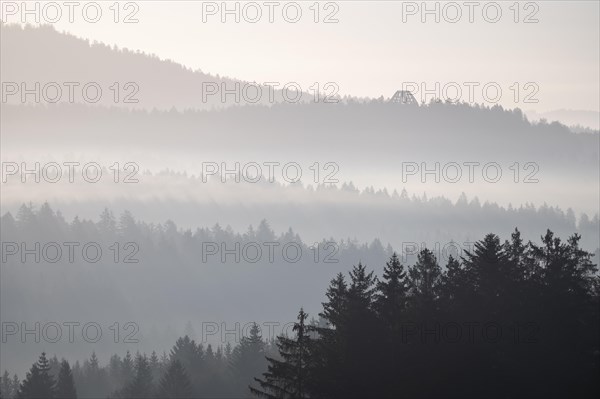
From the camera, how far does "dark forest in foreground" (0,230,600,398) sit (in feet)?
164

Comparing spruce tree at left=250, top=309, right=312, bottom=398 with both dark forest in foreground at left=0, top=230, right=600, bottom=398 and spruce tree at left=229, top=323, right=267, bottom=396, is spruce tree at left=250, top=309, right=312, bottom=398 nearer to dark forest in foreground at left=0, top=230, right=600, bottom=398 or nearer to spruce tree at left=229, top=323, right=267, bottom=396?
dark forest in foreground at left=0, top=230, right=600, bottom=398

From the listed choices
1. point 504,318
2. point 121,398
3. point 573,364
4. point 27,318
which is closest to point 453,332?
point 504,318

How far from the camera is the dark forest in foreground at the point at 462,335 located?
4991 centimetres

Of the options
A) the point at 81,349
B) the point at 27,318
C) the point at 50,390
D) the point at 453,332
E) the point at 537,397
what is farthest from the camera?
the point at 27,318

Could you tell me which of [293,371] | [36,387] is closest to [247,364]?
[36,387]

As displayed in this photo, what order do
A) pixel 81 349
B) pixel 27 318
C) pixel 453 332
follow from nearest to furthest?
pixel 453 332, pixel 81 349, pixel 27 318

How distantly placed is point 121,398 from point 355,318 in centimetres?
4180

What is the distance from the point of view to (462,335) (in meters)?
52.7

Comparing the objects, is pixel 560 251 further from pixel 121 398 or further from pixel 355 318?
pixel 121 398

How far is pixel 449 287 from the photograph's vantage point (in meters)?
56.9

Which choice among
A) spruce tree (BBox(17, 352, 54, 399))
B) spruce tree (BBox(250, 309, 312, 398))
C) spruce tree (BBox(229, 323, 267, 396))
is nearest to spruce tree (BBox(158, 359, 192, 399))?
spruce tree (BBox(229, 323, 267, 396))

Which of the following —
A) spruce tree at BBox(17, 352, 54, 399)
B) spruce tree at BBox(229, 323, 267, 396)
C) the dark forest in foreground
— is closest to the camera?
the dark forest in foreground

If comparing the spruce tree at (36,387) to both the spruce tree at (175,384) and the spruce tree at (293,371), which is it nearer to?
the spruce tree at (175,384)

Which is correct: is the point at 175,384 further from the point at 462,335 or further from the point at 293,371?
the point at 462,335
